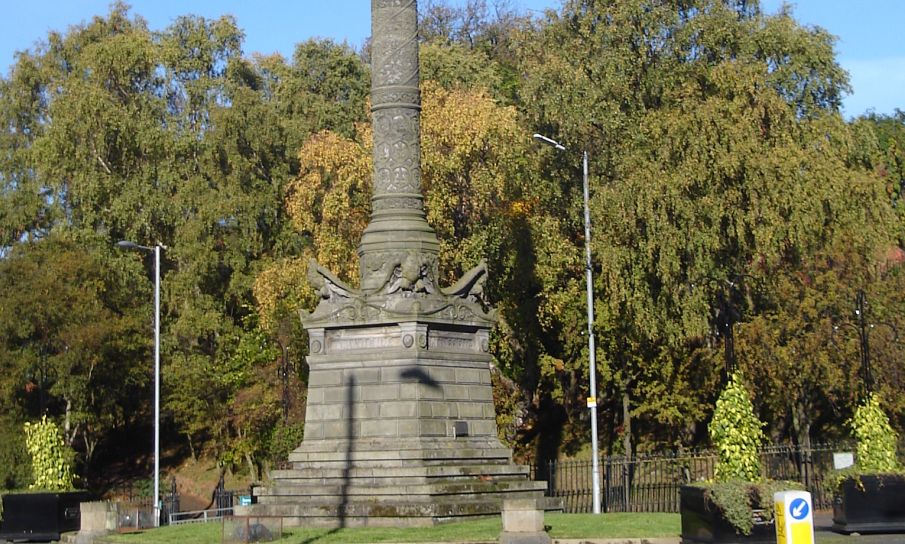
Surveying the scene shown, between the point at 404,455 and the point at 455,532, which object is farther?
the point at 404,455

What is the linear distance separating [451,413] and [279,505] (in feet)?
12.7

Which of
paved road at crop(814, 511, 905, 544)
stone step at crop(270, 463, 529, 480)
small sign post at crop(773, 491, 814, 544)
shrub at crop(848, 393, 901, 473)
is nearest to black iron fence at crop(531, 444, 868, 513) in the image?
stone step at crop(270, 463, 529, 480)

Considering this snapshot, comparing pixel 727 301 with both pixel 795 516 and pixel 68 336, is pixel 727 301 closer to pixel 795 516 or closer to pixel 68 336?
pixel 68 336

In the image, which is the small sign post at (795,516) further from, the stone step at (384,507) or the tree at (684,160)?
the tree at (684,160)

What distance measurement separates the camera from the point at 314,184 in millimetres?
45750

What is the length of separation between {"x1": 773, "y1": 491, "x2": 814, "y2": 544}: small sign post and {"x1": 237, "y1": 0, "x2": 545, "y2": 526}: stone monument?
1491 cm

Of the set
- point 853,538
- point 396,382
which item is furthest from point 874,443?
point 396,382

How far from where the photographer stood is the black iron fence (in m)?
33.8

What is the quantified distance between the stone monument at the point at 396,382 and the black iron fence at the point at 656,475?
602 centimetres

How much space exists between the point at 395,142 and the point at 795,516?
1940 cm

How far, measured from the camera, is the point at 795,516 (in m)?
12.0

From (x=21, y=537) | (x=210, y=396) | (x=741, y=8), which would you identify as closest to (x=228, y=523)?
(x=21, y=537)

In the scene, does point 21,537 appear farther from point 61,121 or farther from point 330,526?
point 61,121

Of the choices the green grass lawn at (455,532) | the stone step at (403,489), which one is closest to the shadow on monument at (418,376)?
the stone step at (403,489)
